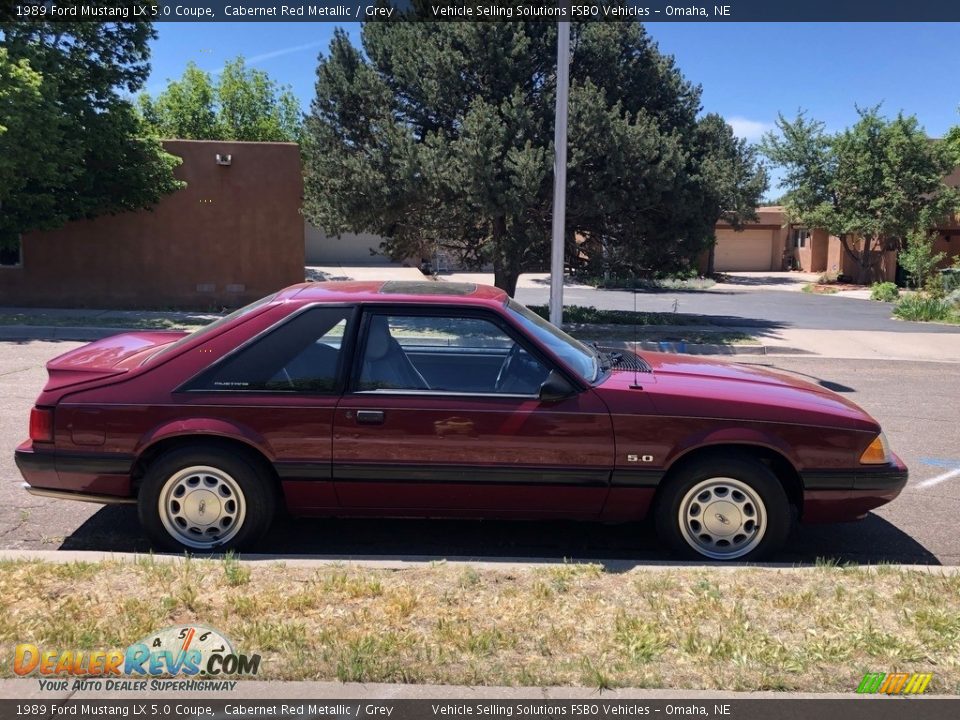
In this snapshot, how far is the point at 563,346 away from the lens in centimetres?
505

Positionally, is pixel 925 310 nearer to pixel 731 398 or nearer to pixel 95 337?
pixel 95 337

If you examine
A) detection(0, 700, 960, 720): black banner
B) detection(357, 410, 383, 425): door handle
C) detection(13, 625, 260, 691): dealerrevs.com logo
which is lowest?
detection(0, 700, 960, 720): black banner

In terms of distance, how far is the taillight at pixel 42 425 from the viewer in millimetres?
4574

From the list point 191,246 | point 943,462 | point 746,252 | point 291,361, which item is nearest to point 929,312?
point 943,462

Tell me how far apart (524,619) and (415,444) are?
3.84ft

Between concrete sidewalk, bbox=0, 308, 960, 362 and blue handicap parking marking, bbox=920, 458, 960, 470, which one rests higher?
concrete sidewalk, bbox=0, 308, 960, 362

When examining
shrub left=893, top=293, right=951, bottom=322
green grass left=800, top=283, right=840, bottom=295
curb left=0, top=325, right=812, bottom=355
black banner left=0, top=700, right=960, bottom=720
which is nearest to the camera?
black banner left=0, top=700, right=960, bottom=720

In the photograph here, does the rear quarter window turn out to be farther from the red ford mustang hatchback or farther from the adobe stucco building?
the adobe stucco building

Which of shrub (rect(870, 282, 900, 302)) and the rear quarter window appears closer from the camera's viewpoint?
the rear quarter window

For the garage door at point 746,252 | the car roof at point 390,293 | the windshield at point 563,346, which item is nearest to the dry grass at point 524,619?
the windshield at point 563,346

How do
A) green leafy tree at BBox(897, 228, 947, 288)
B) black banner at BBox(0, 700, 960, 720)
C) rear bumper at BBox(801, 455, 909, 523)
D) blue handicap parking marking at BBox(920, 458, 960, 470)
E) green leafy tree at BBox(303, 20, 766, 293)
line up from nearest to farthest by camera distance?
1. black banner at BBox(0, 700, 960, 720)
2. rear bumper at BBox(801, 455, 909, 523)
3. blue handicap parking marking at BBox(920, 458, 960, 470)
4. green leafy tree at BBox(303, 20, 766, 293)
5. green leafy tree at BBox(897, 228, 947, 288)

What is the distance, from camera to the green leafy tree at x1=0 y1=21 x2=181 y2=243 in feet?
48.6

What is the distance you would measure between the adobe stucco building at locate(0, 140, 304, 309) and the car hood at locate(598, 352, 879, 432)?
1604cm

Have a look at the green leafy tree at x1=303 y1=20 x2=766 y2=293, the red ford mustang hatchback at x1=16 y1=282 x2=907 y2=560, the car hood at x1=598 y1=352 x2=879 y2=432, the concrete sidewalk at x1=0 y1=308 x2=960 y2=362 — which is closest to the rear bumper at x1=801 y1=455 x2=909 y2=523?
the red ford mustang hatchback at x1=16 y1=282 x2=907 y2=560
